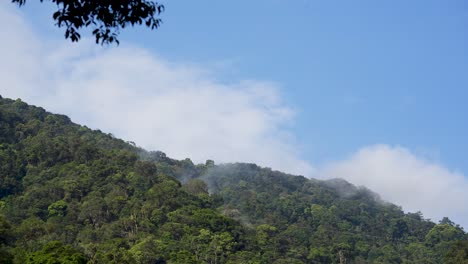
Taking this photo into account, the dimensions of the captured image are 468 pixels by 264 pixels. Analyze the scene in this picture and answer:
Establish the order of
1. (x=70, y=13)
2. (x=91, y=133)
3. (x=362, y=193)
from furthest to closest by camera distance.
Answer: (x=362, y=193), (x=91, y=133), (x=70, y=13)

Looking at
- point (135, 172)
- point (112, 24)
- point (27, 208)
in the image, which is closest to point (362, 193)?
point (135, 172)

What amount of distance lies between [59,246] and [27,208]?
23.1 m

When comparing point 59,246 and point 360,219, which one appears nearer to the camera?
point 59,246

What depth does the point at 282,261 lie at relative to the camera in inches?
2088

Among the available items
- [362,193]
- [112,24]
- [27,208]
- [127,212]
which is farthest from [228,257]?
[362,193]

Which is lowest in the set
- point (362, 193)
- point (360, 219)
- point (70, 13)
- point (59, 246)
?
point (59, 246)

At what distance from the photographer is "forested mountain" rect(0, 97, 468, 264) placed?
150ft

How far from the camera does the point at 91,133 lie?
9200cm

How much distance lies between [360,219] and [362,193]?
3093cm

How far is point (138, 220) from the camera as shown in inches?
2116

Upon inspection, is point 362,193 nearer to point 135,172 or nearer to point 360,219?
point 360,219

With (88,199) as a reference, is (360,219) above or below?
above

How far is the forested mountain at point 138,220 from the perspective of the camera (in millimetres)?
45812

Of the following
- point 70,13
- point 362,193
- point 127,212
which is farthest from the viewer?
point 362,193
